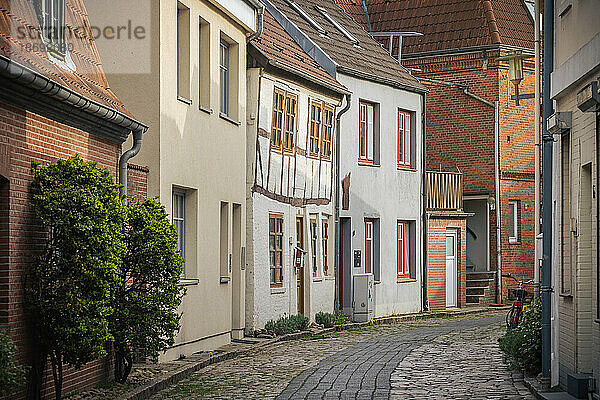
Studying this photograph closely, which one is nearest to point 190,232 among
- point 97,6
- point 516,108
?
point 97,6

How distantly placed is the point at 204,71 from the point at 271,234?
16.8 ft

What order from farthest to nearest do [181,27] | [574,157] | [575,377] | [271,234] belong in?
[271,234], [181,27], [574,157], [575,377]

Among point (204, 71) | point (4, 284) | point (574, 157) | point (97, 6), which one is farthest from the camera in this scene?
point (204, 71)

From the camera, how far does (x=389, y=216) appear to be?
93.1 ft

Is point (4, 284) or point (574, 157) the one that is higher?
point (574, 157)

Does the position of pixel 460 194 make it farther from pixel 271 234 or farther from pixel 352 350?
pixel 352 350

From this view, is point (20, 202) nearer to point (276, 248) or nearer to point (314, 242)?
point (276, 248)

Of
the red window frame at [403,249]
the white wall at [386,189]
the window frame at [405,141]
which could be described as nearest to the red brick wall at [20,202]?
the white wall at [386,189]

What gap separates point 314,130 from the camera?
2445cm

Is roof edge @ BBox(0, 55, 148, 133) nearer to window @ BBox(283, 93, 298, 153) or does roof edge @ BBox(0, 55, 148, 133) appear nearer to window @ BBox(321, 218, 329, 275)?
window @ BBox(283, 93, 298, 153)

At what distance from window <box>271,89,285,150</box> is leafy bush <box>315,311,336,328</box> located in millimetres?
4170

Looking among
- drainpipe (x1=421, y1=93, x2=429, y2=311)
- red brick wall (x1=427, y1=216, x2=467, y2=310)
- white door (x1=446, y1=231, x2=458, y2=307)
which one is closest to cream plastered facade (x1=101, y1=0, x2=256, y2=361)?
drainpipe (x1=421, y1=93, x2=429, y2=311)

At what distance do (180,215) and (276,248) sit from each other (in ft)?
18.1

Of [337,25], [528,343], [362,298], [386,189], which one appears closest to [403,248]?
[386,189]
